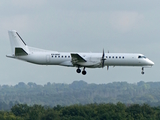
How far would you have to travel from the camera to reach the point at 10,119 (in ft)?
396

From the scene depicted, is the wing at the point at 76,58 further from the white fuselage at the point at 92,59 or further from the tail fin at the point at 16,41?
the tail fin at the point at 16,41

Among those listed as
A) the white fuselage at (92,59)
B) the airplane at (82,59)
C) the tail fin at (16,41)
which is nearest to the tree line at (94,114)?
the tail fin at (16,41)

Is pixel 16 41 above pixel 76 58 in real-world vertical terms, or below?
above

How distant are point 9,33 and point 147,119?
49.2 metres

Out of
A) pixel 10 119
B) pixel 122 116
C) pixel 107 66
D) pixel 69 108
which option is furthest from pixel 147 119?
pixel 107 66

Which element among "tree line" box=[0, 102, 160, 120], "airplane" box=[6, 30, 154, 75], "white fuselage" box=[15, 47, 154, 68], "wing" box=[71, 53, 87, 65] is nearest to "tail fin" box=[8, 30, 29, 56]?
"airplane" box=[6, 30, 154, 75]

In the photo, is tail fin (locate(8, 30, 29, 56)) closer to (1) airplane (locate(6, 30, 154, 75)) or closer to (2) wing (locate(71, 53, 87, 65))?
(1) airplane (locate(6, 30, 154, 75))

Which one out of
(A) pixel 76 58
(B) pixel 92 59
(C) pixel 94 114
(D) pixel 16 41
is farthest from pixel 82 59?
(C) pixel 94 114

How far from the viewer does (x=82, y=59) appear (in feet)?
260

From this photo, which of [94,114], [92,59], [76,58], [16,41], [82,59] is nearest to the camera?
[76,58]

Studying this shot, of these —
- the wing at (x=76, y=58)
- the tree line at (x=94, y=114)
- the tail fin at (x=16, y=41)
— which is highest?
the tail fin at (x=16, y=41)

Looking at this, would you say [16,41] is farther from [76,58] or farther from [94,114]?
[94,114]

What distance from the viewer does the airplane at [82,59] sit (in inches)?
3142

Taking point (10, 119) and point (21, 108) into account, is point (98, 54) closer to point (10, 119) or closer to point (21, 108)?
point (10, 119)
